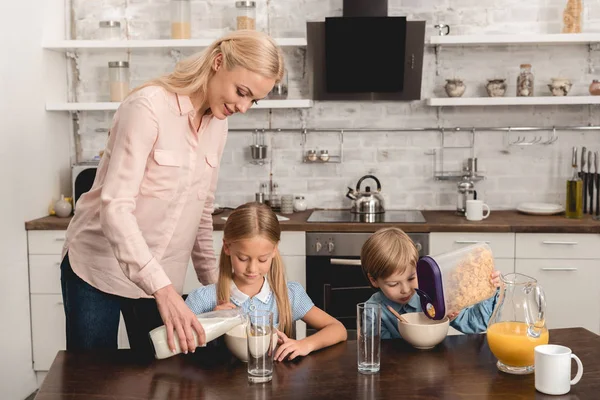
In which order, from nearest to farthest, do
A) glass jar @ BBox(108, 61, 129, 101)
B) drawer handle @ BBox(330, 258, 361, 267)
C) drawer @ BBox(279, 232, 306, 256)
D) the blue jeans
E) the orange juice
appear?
the orange juice → the blue jeans → drawer handle @ BBox(330, 258, 361, 267) → drawer @ BBox(279, 232, 306, 256) → glass jar @ BBox(108, 61, 129, 101)

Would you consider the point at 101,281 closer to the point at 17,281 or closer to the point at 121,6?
the point at 17,281

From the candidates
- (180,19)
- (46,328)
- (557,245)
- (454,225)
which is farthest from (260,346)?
(180,19)

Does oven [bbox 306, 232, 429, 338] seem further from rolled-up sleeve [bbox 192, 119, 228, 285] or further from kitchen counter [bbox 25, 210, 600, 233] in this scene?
rolled-up sleeve [bbox 192, 119, 228, 285]

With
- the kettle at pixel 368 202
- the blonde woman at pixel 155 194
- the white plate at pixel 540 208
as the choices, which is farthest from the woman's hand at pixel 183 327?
the white plate at pixel 540 208

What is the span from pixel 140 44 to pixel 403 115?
1512 millimetres

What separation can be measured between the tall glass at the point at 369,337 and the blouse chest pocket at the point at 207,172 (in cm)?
75

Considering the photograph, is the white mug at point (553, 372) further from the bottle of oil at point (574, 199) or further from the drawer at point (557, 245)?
the bottle of oil at point (574, 199)

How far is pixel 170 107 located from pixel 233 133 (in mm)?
2270

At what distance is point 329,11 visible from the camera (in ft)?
13.7

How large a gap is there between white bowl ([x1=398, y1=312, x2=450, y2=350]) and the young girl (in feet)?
0.93

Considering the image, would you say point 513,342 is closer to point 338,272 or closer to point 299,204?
point 338,272

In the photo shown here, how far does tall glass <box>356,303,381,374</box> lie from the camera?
1.64 m

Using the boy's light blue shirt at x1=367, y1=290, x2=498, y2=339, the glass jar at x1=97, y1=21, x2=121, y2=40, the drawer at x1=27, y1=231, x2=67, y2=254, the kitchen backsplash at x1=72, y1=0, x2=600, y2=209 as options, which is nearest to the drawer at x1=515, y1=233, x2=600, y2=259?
the kitchen backsplash at x1=72, y1=0, x2=600, y2=209

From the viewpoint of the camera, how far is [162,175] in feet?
6.76
